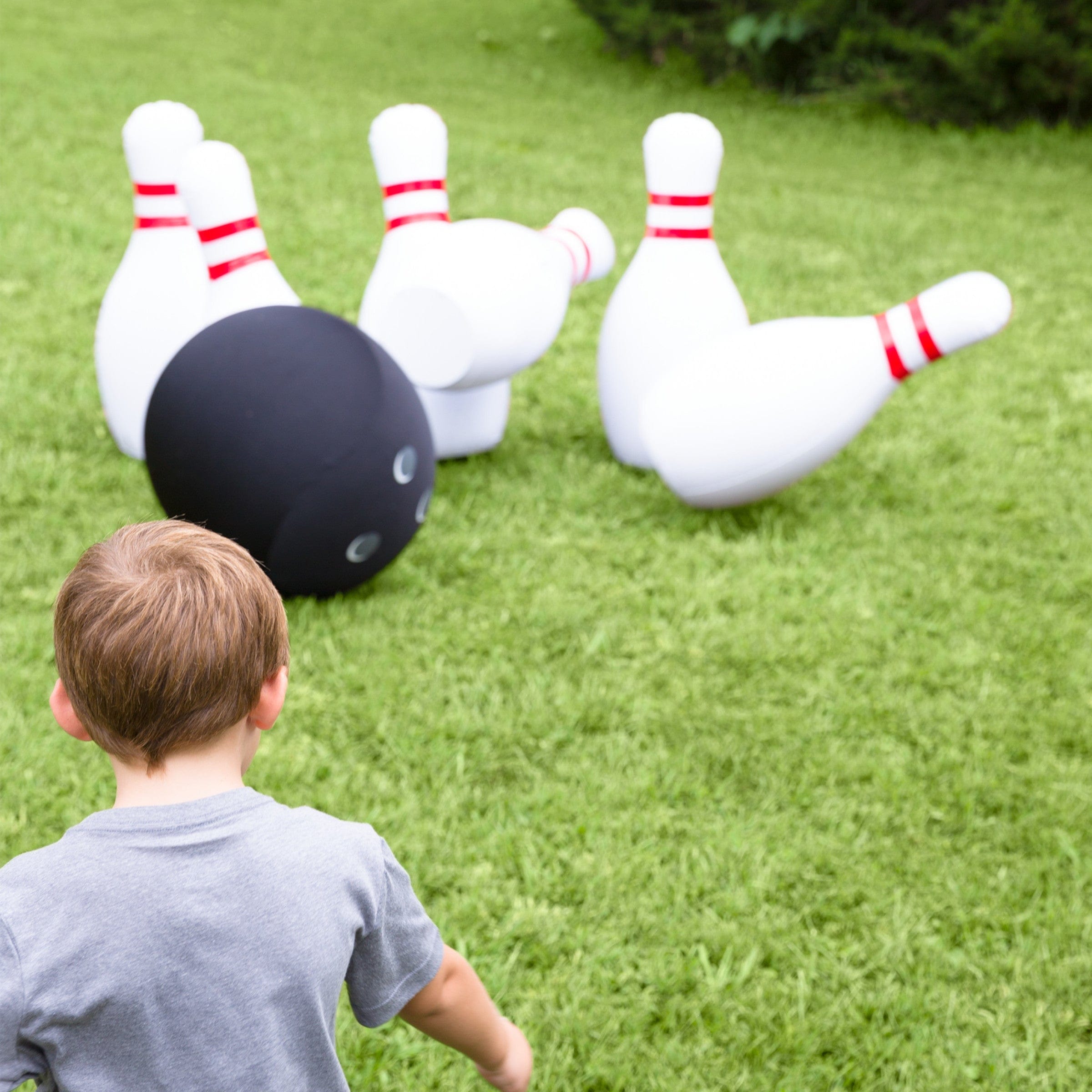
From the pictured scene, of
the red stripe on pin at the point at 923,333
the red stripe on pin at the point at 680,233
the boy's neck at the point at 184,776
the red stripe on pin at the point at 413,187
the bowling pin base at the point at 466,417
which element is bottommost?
the bowling pin base at the point at 466,417

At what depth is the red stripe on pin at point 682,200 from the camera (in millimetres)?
3188

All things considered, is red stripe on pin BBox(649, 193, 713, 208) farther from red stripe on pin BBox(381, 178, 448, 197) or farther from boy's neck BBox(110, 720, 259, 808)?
boy's neck BBox(110, 720, 259, 808)

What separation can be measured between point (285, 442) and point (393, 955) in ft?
4.71

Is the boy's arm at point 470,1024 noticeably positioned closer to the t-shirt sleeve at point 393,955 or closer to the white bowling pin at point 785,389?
the t-shirt sleeve at point 393,955

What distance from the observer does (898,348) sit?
9.41 ft

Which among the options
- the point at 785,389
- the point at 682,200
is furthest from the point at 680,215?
the point at 785,389

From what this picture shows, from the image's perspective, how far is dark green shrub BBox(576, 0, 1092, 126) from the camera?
675 cm

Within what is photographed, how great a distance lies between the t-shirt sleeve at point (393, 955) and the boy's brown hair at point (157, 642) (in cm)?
20

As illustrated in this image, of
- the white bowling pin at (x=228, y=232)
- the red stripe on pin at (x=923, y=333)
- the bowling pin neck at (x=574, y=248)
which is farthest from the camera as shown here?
the bowling pin neck at (x=574, y=248)

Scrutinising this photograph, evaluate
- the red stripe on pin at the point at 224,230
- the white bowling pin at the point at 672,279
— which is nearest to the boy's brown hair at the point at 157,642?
the red stripe on pin at the point at 224,230

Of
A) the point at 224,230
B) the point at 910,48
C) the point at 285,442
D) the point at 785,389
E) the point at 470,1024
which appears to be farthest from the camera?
the point at 910,48

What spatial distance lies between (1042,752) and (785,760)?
49 centimetres

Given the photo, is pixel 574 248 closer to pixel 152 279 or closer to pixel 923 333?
pixel 923 333

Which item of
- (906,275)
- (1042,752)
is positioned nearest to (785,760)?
(1042,752)
